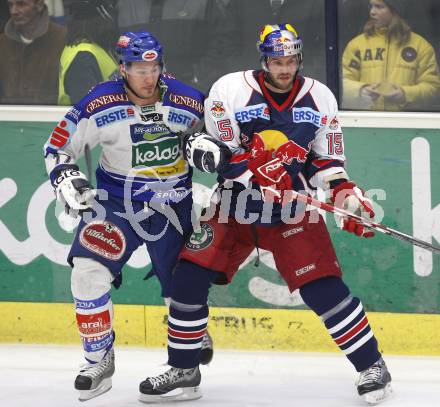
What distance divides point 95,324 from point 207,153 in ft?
2.43

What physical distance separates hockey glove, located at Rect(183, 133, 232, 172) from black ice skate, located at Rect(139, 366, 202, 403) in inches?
31.3

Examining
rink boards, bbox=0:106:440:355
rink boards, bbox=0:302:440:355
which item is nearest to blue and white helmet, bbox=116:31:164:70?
rink boards, bbox=0:106:440:355

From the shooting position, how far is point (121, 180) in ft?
15.4

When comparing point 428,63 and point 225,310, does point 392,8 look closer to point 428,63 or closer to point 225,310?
point 428,63

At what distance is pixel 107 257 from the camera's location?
4.57m

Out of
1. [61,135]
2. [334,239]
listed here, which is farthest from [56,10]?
[334,239]

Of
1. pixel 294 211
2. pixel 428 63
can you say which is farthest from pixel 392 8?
pixel 294 211

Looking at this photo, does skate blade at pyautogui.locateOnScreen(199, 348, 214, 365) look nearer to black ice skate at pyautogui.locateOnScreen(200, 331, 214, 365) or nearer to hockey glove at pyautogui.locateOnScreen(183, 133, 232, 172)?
black ice skate at pyautogui.locateOnScreen(200, 331, 214, 365)

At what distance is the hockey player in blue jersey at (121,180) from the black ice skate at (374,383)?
80 cm

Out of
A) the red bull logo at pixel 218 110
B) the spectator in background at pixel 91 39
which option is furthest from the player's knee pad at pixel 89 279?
the spectator in background at pixel 91 39

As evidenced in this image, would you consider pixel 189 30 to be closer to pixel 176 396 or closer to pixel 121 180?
pixel 121 180

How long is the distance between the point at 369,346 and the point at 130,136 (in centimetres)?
115

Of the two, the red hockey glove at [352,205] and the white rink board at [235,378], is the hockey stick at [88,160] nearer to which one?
the white rink board at [235,378]

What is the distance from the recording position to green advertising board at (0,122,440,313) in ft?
17.7
